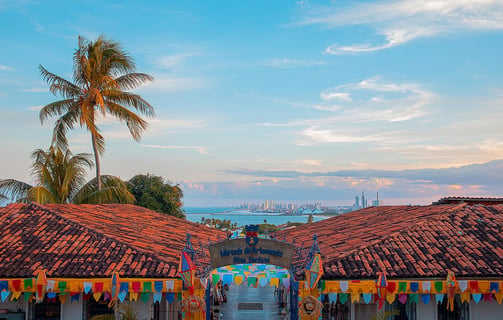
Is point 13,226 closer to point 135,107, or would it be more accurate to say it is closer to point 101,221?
point 101,221

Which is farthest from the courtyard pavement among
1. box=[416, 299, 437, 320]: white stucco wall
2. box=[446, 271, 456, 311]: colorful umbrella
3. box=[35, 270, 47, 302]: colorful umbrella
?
box=[446, 271, 456, 311]: colorful umbrella

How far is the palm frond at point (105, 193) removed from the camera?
27203 millimetres

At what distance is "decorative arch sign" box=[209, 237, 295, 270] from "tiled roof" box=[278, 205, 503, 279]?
136 cm

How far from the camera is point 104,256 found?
15.7m

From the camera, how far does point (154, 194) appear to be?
39250 millimetres

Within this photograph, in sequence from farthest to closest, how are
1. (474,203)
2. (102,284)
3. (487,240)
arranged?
1. (474,203)
2. (487,240)
3. (102,284)

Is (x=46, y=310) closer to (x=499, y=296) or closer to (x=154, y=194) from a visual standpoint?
(x=499, y=296)

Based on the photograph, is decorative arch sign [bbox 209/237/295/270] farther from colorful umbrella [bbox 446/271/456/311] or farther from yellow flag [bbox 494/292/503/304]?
yellow flag [bbox 494/292/503/304]

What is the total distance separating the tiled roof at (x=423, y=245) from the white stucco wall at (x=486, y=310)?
4.61 feet

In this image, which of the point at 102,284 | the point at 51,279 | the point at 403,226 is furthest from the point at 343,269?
the point at 51,279

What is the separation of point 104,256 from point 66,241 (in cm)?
189

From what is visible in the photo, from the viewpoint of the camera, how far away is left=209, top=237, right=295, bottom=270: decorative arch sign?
15.1m

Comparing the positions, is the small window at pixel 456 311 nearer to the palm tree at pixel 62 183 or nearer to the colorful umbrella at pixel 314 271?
the colorful umbrella at pixel 314 271

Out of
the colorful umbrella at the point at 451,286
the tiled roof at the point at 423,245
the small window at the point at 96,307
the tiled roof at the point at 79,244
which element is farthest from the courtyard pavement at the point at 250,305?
the colorful umbrella at the point at 451,286
